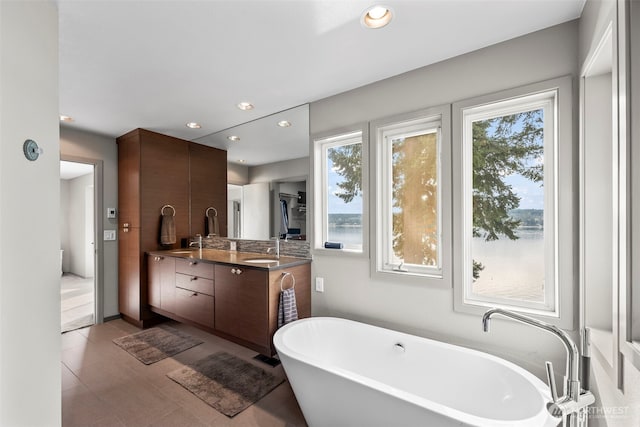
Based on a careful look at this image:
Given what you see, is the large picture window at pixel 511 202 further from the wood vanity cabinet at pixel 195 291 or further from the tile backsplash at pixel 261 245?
Answer: the wood vanity cabinet at pixel 195 291

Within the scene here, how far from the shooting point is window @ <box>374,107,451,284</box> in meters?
2.00

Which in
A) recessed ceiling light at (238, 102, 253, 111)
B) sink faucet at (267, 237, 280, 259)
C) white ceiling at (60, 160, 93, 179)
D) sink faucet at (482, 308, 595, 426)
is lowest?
sink faucet at (482, 308, 595, 426)

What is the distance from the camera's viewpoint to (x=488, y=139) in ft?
6.25

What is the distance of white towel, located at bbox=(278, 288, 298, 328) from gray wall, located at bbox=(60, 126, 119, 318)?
264cm

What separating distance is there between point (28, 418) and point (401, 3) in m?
2.50

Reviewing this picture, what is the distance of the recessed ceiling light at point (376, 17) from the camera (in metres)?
1.47

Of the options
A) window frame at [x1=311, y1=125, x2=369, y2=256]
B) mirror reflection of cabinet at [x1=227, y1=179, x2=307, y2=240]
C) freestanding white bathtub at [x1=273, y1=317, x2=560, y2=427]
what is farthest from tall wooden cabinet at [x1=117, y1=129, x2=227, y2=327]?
freestanding white bathtub at [x1=273, y1=317, x2=560, y2=427]

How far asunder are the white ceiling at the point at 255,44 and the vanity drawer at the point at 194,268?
1.51 metres

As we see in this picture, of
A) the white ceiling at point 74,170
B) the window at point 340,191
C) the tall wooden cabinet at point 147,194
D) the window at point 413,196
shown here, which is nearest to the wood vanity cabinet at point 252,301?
the window at point 340,191

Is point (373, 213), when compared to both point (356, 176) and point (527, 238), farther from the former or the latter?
point (527, 238)

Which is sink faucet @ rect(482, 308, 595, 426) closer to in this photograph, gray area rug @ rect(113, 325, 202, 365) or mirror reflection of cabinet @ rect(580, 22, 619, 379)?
mirror reflection of cabinet @ rect(580, 22, 619, 379)

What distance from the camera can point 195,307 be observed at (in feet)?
9.37

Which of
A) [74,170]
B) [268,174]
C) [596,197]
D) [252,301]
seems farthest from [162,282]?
[74,170]

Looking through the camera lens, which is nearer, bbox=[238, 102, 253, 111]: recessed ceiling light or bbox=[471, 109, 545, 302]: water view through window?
bbox=[471, 109, 545, 302]: water view through window
